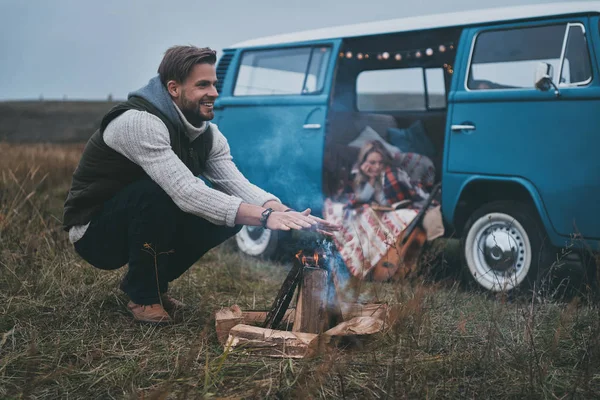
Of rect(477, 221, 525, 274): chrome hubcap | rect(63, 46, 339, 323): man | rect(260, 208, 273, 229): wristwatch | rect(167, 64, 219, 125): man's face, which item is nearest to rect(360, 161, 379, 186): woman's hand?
rect(477, 221, 525, 274): chrome hubcap

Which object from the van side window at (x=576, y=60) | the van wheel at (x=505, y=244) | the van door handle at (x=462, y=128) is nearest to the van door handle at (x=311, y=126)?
the van door handle at (x=462, y=128)

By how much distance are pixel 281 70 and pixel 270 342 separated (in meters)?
4.04

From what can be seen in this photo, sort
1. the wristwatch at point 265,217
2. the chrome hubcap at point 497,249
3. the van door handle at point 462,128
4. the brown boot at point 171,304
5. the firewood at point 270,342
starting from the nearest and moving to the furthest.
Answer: the firewood at point 270,342
the wristwatch at point 265,217
the brown boot at point 171,304
the chrome hubcap at point 497,249
the van door handle at point 462,128

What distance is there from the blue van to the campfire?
88 cm

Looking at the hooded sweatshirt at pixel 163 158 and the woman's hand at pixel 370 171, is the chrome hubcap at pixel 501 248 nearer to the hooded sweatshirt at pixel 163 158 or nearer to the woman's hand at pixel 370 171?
the woman's hand at pixel 370 171

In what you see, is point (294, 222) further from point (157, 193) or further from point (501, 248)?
point (501, 248)

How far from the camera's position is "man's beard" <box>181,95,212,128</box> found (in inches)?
136

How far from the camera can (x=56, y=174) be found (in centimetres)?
855

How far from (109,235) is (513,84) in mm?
3023

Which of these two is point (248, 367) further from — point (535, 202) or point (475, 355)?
point (535, 202)

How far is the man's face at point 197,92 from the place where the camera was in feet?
11.2

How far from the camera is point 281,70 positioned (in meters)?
6.54

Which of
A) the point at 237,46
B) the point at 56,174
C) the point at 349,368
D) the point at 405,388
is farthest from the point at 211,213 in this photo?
the point at 56,174

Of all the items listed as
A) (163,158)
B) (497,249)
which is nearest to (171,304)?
(163,158)
